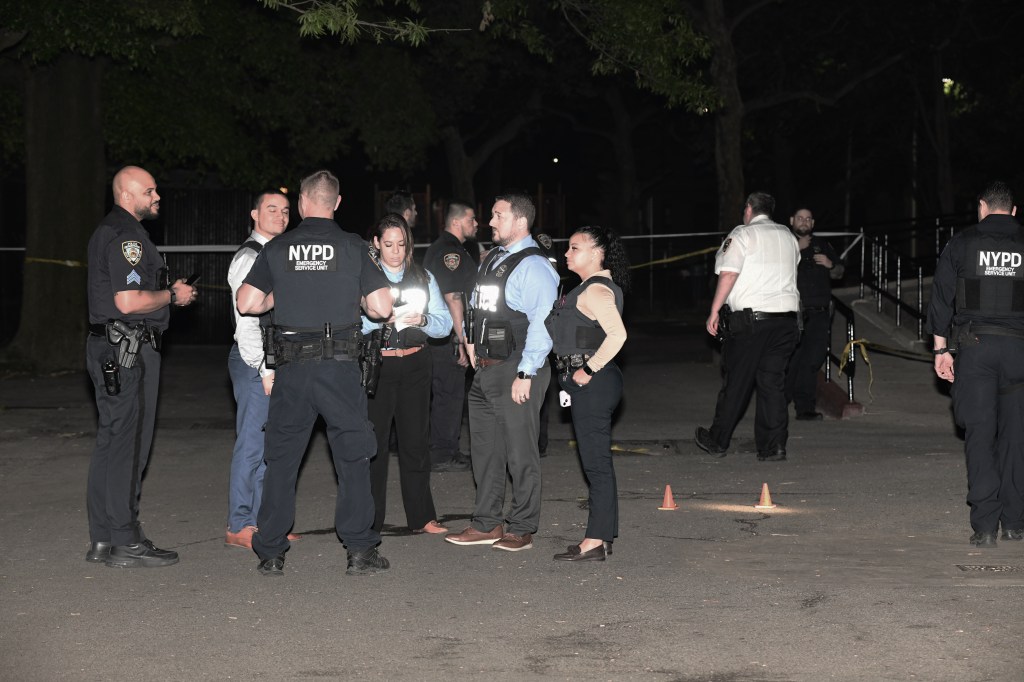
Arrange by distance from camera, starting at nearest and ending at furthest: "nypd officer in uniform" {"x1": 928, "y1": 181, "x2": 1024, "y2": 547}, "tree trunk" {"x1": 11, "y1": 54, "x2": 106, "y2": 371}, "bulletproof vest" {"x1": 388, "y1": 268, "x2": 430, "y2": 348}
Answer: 1. "nypd officer in uniform" {"x1": 928, "y1": 181, "x2": 1024, "y2": 547}
2. "bulletproof vest" {"x1": 388, "y1": 268, "x2": 430, "y2": 348}
3. "tree trunk" {"x1": 11, "y1": 54, "x2": 106, "y2": 371}

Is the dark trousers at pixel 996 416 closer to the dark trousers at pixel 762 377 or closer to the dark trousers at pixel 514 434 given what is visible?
the dark trousers at pixel 514 434

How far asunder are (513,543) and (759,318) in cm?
401

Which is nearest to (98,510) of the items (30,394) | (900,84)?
(30,394)

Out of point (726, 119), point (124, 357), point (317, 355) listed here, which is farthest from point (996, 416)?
point (726, 119)

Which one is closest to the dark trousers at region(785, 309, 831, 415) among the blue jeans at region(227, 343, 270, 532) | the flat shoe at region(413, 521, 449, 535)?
the flat shoe at region(413, 521, 449, 535)

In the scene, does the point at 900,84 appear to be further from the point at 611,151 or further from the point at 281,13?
the point at 281,13

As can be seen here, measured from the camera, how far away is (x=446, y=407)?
1088 centimetres

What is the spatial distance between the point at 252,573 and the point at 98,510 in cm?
98

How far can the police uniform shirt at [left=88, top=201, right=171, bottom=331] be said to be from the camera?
7.41 meters

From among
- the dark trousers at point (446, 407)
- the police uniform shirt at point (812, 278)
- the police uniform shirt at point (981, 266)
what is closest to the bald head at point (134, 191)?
the dark trousers at point (446, 407)

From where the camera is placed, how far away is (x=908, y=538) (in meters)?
8.09

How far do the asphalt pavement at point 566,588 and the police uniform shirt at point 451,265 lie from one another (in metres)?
1.54

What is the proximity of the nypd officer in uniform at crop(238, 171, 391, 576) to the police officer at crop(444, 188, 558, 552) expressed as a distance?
33.3 inches

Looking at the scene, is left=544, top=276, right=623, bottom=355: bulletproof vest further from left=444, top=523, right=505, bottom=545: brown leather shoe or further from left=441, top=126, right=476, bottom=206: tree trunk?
left=441, top=126, right=476, bottom=206: tree trunk
